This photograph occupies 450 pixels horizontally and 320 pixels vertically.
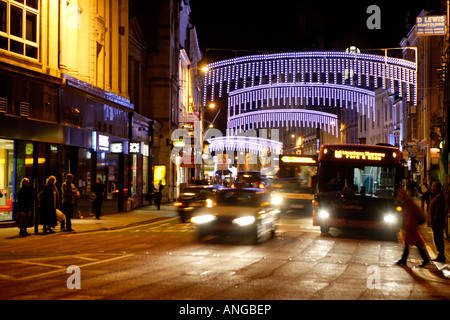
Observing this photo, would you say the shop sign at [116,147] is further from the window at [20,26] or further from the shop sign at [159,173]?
the shop sign at [159,173]

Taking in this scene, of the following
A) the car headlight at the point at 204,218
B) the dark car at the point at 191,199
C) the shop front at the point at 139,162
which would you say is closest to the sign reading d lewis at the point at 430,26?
the dark car at the point at 191,199

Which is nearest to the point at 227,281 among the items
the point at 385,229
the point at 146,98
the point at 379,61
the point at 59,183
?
the point at 385,229

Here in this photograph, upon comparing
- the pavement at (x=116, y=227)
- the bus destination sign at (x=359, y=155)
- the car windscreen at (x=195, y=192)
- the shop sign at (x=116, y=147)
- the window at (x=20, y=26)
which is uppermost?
the window at (x=20, y=26)

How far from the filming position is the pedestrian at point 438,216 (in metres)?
13.4

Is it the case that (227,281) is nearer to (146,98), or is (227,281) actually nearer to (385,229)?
(385,229)

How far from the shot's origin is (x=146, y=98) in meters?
42.3

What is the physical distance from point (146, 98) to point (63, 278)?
3318cm

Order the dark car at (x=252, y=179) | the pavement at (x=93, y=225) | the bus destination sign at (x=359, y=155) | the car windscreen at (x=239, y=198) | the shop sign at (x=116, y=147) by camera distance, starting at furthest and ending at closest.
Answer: the dark car at (x=252, y=179) < the shop sign at (x=116, y=147) < the bus destination sign at (x=359, y=155) < the pavement at (x=93, y=225) < the car windscreen at (x=239, y=198)

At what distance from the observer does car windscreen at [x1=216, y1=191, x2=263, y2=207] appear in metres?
16.6

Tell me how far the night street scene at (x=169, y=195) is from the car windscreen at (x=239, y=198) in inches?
1.6

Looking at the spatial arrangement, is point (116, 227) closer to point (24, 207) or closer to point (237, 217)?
point (24, 207)

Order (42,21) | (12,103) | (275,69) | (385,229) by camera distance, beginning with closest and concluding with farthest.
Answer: (385,229) → (12,103) → (42,21) → (275,69)

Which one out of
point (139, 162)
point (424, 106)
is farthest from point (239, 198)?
point (424, 106)

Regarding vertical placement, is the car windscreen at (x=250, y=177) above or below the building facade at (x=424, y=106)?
below
